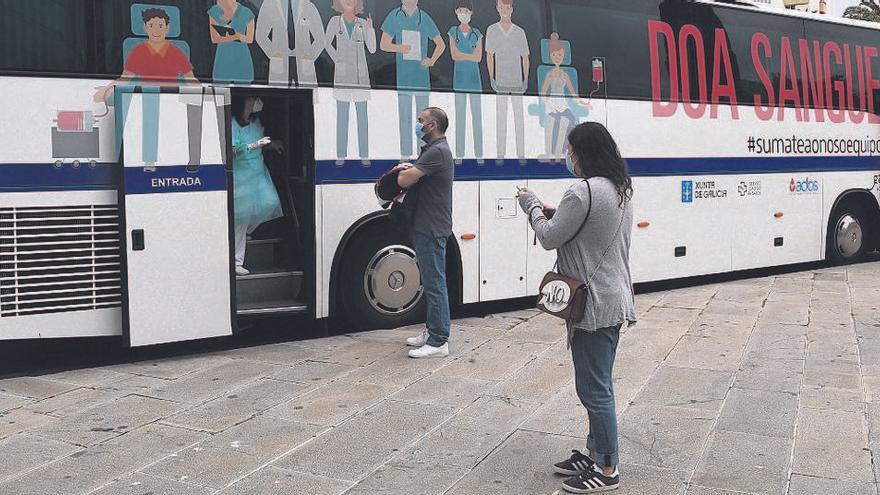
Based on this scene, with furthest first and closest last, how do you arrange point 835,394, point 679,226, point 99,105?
point 679,226, point 99,105, point 835,394

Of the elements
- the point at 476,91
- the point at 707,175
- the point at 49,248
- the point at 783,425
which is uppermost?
the point at 476,91

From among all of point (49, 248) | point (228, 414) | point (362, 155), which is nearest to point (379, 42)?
point (362, 155)

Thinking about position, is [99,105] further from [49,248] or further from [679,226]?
[679,226]

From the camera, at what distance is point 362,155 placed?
8.23m

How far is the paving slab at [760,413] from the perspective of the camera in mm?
5621

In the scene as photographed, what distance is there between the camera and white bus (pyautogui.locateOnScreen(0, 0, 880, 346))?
22.4 ft

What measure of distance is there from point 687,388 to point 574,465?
82.4 inches

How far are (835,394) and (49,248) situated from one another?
5.68 meters

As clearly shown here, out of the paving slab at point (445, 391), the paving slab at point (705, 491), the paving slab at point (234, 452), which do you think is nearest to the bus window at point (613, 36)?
the paving slab at point (445, 391)

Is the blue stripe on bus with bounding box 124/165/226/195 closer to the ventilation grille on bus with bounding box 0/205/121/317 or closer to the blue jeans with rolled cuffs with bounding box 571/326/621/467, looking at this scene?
the ventilation grille on bus with bounding box 0/205/121/317

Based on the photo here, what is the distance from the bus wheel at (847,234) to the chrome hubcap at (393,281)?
7.00 metres

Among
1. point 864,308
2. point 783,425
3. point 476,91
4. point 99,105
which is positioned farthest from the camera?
point 864,308

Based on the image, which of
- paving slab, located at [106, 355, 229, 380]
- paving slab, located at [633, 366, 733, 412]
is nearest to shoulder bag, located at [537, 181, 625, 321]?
paving slab, located at [633, 366, 733, 412]

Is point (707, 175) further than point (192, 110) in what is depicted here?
Yes
